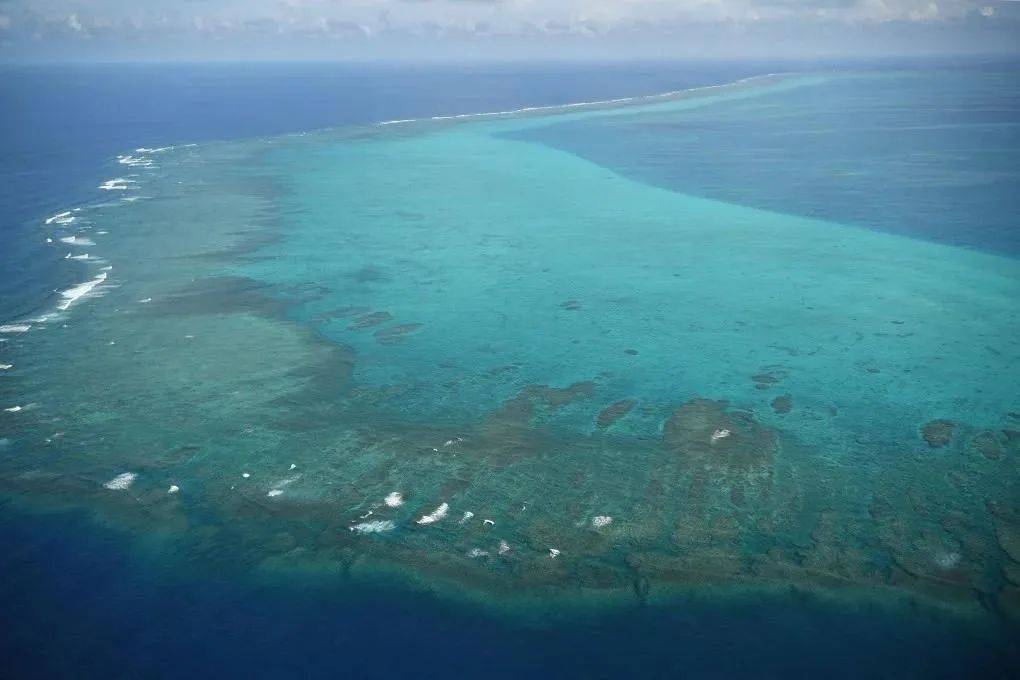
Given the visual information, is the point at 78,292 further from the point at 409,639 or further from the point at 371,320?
the point at 409,639

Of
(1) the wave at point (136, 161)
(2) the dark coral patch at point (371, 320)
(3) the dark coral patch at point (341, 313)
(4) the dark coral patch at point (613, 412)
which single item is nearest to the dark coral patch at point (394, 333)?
(2) the dark coral patch at point (371, 320)

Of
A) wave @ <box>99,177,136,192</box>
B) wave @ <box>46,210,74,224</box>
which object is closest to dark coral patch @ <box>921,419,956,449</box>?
wave @ <box>46,210,74,224</box>

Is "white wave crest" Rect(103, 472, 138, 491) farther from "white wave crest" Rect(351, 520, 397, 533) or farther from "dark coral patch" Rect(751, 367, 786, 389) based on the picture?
"dark coral patch" Rect(751, 367, 786, 389)

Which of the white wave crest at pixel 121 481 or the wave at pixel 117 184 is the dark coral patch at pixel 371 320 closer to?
the white wave crest at pixel 121 481

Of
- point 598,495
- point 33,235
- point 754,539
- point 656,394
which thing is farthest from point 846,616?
point 33,235

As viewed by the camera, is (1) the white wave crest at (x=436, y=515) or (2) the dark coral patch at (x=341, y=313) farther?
(2) the dark coral patch at (x=341, y=313)

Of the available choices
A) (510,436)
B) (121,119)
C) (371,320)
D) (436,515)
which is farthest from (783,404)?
(121,119)
